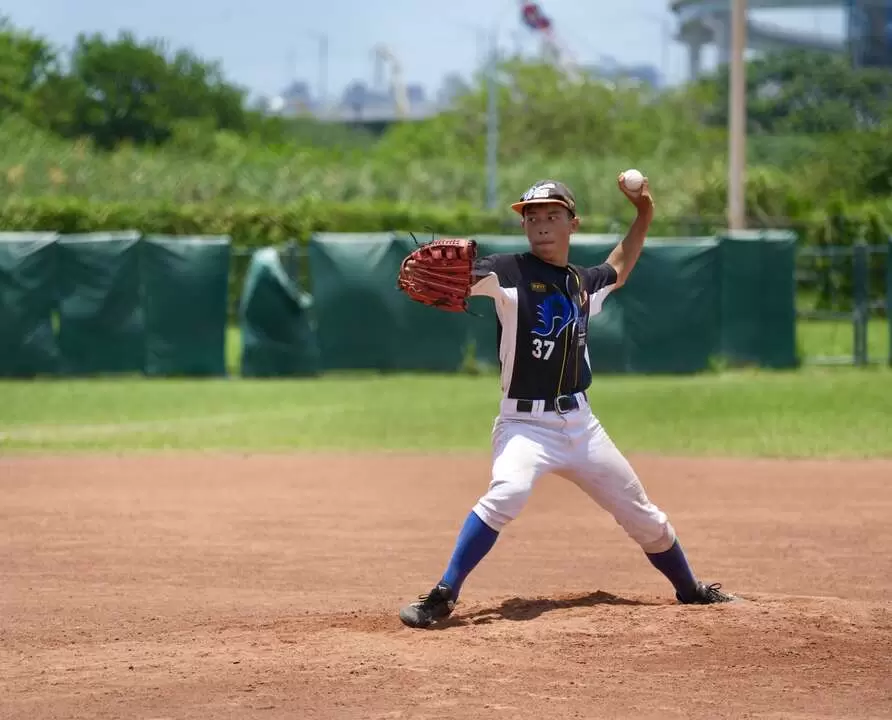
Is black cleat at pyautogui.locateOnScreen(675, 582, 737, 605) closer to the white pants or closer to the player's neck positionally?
the white pants

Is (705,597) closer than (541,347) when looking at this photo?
No

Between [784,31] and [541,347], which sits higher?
[784,31]

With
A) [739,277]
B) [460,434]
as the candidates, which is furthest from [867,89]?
[460,434]

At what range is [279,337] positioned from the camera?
2120 centimetres

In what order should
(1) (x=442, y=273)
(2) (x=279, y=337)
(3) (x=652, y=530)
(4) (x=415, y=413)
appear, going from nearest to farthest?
1. (1) (x=442, y=273)
2. (3) (x=652, y=530)
3. (4) (x=415, y=413)
4. (2) (x=279, y=337)

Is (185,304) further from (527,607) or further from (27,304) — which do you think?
(527,607)

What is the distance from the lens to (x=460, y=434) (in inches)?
600

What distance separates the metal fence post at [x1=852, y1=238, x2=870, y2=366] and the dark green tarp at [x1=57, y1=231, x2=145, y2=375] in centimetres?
1030

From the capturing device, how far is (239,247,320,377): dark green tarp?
68.7 feet

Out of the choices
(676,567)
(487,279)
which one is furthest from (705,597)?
(487,279)

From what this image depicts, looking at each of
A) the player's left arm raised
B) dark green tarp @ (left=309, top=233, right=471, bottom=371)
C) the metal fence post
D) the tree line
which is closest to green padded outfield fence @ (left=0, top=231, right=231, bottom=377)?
dark green tarp @ (left=309, top=233, right=471, bottom=371)

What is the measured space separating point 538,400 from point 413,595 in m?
1.62

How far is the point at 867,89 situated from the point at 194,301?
157ft

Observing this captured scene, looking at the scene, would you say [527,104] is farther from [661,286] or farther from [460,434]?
[460,434]
